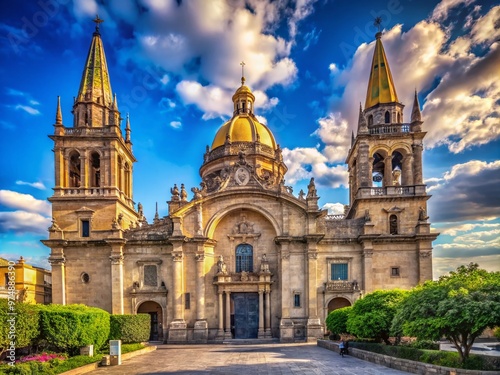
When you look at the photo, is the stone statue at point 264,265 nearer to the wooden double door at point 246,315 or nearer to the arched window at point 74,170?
the wooden double door at point 246,315

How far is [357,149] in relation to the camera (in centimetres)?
4209

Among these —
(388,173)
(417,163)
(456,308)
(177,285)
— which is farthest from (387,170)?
(456,308)

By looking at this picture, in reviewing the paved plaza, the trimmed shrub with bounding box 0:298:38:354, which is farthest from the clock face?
the trimmed shrub with bounding box 0:298:38:354

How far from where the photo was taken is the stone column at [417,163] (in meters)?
39.9

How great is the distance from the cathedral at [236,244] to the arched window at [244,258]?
0.10 m

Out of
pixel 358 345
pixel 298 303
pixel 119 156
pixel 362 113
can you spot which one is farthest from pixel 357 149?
pixel 119 156

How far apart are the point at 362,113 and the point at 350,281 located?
1792 cm

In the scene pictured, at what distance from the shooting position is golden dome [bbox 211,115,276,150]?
49.8 m

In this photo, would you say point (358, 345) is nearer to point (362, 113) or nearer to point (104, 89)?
point (362, 113)

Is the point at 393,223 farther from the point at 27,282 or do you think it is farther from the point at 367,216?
the point at 27,282

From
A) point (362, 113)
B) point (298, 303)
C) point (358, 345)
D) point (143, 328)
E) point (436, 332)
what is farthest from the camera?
point (362, 113)

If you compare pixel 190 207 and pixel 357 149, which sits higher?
pixel 357 149

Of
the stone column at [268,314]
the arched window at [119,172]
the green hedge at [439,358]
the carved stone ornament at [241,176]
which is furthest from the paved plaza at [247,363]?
the arched window at [119,172]

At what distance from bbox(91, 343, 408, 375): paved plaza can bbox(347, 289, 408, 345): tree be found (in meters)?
1.96
